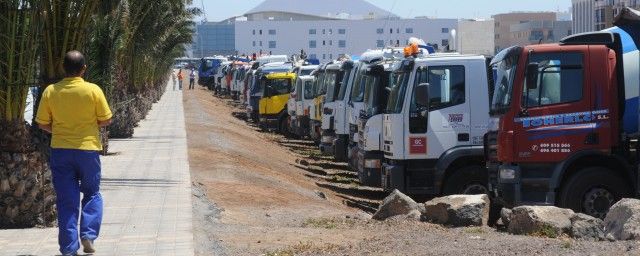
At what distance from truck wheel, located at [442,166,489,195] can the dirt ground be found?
1.26 metres

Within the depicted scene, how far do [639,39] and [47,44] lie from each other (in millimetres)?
7110

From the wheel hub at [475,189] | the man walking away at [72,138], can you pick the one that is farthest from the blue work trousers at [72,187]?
the wheel hub at [475,189]

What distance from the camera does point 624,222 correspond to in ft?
37.4

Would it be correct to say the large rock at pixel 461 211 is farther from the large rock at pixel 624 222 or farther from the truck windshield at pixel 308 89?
the truck windshield at pixel 308 89

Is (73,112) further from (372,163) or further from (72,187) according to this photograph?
(372,163)

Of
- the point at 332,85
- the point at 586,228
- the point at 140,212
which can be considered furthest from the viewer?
the point at 332,85

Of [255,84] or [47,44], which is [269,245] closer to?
[47,44]

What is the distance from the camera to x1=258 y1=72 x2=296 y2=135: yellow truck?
41.2 m

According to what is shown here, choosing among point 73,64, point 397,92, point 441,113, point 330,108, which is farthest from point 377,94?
point 73,64

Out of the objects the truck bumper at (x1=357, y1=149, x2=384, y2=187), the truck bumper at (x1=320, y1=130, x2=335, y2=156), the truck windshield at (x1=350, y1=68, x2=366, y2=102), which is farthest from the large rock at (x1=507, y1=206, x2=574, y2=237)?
the truck bumper at (x1=320, y1=130, x2=335, y2=156)

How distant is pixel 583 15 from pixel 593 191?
1232 inches

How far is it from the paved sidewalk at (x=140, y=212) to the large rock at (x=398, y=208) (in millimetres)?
2473

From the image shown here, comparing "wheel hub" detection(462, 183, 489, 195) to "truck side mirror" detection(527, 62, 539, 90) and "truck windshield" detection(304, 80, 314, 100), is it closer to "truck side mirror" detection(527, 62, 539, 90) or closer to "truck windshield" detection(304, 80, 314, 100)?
"truck side mirror" detection(527, 62, 539, 90)

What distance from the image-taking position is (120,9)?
28.6m
